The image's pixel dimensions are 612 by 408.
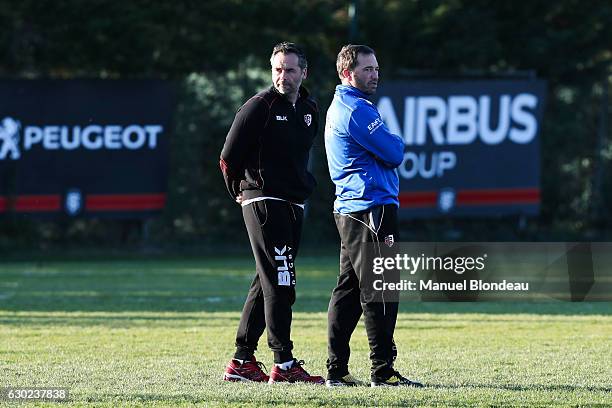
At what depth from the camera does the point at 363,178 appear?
27.9 ft

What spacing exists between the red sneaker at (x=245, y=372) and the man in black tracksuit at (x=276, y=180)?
20 cm

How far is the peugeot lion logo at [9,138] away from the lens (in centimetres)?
2539

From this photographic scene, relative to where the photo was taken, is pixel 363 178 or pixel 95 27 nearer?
pixel 363 178

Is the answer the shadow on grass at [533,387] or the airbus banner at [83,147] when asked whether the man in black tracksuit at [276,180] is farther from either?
the airbus banner at [83,147]

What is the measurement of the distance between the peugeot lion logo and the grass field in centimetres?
664

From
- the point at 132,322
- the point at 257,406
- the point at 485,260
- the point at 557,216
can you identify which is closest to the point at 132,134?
the point at 557,216

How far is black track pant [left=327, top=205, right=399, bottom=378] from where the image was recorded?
334 inches

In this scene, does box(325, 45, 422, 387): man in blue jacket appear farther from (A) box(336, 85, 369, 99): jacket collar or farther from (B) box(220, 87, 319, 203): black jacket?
(B) box(220, 87, 319, 203): black jacket

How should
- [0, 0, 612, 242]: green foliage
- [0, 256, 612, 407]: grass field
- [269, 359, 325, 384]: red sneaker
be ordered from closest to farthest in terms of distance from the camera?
[0, 256, 612, 407]: grass field → [269, 359, 325, 384]: red sneaker → [0, 0, 612, 242]: green foliage

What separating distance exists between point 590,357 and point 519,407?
2.63 metres

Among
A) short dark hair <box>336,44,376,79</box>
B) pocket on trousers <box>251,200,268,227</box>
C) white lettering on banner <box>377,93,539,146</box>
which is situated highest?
white lettering on banner <box>377,93,539,146</box>

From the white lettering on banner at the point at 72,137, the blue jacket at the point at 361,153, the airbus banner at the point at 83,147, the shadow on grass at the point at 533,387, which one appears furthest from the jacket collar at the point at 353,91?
the white lettering on banner at the point at 72,137

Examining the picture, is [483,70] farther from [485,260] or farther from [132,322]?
[485,260]

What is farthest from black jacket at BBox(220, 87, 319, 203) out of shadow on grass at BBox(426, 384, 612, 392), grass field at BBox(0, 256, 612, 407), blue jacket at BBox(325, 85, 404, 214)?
shadow on grass at BBox(426, 384, 612, 392)
